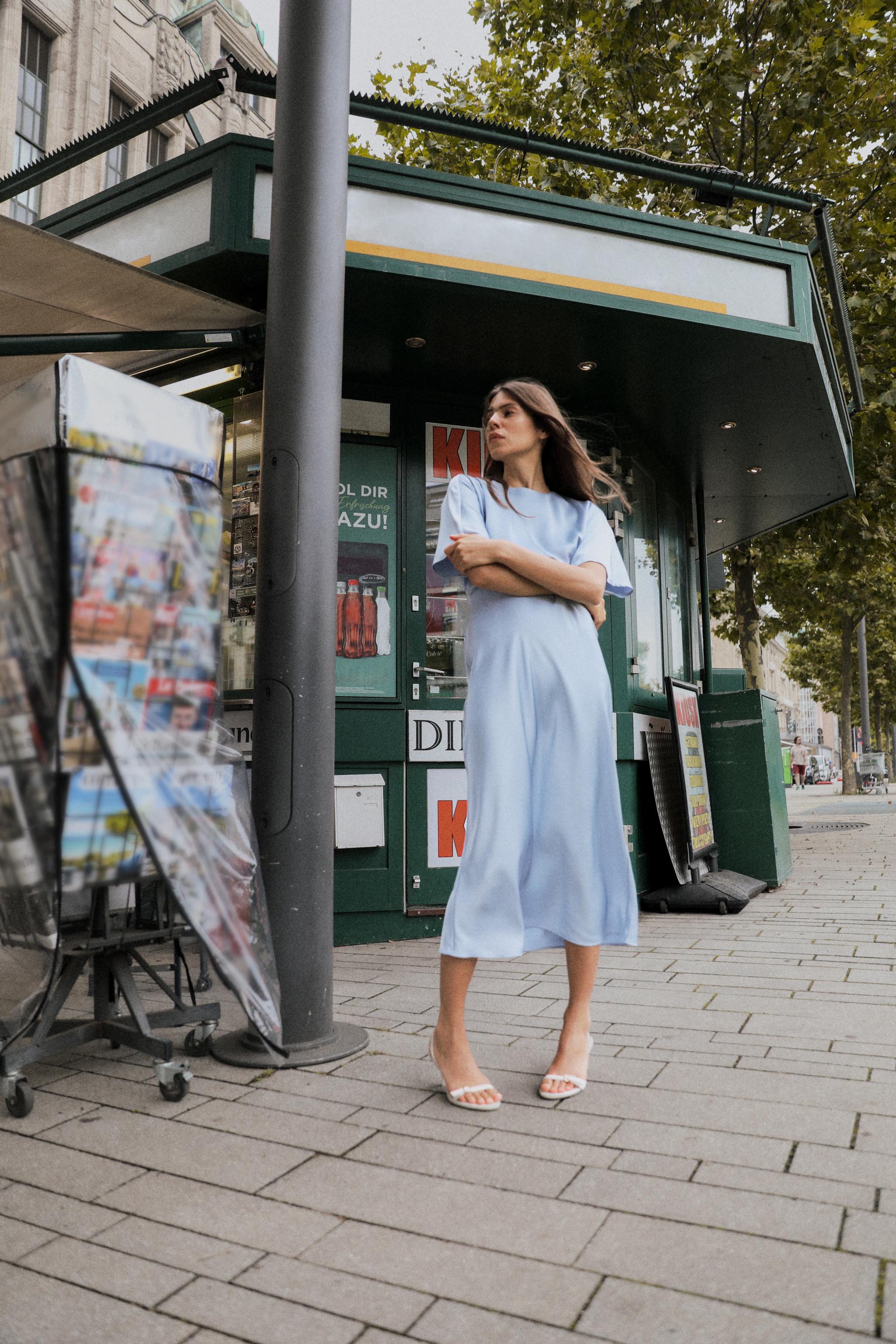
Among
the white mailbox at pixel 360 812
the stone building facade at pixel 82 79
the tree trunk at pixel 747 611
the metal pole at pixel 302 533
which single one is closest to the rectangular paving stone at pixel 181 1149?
the metal pole at pixel 302 533

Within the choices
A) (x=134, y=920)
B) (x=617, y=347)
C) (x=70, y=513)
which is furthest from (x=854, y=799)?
(x=70, y=513)

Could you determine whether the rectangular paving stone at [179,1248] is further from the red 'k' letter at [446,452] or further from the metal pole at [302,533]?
the red 'k' letter at [446,452]

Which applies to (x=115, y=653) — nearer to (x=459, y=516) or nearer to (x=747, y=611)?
(x=459, y=516)

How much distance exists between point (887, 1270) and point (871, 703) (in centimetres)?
4692

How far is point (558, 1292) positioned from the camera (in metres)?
1.68

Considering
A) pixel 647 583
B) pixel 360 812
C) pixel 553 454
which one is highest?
pixel 647 583

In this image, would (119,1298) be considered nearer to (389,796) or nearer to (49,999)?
(49,999)

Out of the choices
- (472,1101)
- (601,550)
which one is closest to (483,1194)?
(472,1101)

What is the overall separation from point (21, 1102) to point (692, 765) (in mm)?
4971

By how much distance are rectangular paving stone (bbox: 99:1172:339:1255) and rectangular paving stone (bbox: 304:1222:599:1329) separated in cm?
6

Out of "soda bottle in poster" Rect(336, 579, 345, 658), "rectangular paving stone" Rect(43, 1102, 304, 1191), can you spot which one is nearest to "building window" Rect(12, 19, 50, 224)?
"soda bottle in poster" Rect(336, 579, 345, 658)

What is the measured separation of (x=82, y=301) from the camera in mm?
4184

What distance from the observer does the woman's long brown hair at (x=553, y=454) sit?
2.89 m

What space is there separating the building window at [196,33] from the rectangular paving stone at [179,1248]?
24681mm
